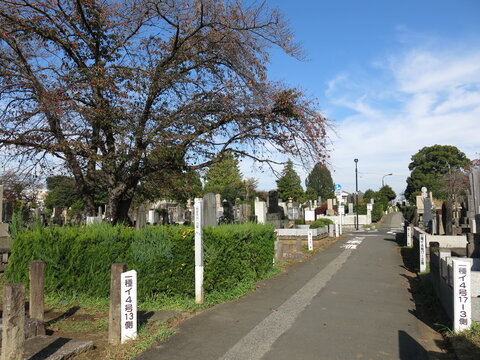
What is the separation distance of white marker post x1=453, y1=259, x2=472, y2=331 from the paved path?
51cm

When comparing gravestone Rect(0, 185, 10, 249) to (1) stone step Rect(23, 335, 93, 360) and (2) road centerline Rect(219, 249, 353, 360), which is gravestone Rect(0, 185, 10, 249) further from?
(2) road centerline Rect(219, 249, 353, 360)

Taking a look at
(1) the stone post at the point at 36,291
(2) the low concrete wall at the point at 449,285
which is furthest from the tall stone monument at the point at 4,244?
(2) the low concrete wall at the point at 449,285

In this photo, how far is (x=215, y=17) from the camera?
10336mm

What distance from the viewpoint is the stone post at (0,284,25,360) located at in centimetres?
407

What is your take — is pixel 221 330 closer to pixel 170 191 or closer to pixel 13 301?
pixel 13 301

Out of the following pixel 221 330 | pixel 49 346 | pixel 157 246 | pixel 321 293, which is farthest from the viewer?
pixel 321 293

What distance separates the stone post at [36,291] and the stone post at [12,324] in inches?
82.8

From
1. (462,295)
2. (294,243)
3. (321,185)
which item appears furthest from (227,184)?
(462,295)

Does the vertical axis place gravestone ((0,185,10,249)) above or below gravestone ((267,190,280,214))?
below

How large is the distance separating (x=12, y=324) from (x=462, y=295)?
19.1 ft

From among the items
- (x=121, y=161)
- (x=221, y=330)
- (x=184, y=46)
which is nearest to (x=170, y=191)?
(x=121, y=161)

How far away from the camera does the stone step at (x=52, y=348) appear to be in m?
4.68

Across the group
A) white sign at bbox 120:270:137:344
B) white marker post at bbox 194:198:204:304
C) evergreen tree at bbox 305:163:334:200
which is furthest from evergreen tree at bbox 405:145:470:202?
white sign at bbox 120:270:137:344

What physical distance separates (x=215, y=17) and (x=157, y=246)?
6.11 metres
